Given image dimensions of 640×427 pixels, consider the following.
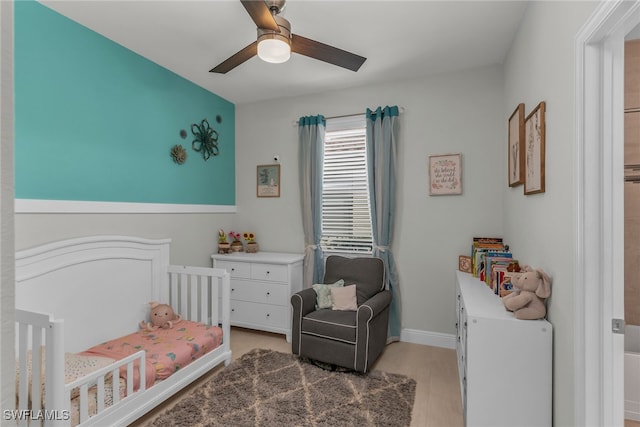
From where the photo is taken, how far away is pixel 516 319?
5.66ft

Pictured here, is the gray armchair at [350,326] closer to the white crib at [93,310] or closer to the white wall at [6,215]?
the white crib at [93,310]

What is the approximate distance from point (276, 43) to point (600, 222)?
1724 mm

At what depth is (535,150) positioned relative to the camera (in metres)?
1.91

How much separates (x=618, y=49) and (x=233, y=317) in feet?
11.8

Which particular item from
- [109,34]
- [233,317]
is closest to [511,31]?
[109,34]

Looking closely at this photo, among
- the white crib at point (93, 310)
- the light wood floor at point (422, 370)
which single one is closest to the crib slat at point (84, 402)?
the white crib at point (93, 310)

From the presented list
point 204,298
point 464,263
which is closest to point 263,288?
point 204,298

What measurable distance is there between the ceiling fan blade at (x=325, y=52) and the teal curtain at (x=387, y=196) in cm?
115

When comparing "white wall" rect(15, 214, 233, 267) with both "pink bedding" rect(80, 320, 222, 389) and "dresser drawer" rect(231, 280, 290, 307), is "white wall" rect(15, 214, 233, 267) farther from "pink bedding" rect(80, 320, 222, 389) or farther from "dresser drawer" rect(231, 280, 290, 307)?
"pink bedding" rect(80, 320, 222, 389)

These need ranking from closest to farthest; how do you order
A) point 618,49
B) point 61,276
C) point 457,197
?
point 618,49 < point 61,276 < point 457,197

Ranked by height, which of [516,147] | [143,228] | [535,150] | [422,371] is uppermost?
[516,147]

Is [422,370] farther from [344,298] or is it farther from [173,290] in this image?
[173,290]

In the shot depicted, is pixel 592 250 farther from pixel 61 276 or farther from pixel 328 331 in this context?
pixel 61 276

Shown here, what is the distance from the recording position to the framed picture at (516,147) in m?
2.20
